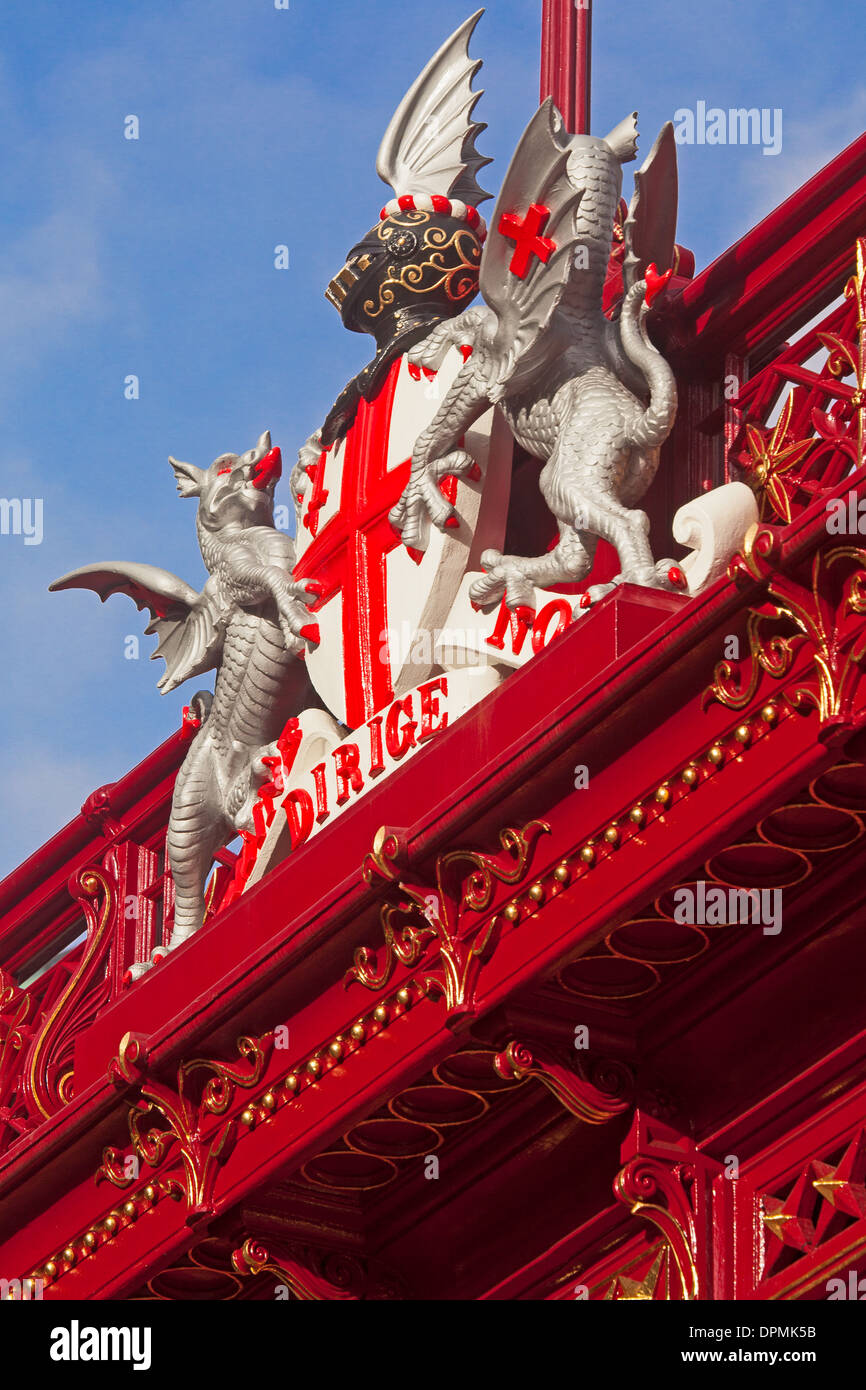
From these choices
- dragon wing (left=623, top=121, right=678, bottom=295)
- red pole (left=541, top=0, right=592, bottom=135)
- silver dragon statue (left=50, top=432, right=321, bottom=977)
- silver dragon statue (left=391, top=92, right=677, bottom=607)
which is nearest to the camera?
silver dragon statue (left=391, top=92, right=677, bottom=607)

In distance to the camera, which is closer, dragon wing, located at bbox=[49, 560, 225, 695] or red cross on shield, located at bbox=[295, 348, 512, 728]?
red cross on shield, located at bbox=[295, 348, 512, 728]

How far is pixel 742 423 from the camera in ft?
41.1

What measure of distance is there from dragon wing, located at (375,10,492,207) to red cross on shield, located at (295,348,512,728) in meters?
1.03

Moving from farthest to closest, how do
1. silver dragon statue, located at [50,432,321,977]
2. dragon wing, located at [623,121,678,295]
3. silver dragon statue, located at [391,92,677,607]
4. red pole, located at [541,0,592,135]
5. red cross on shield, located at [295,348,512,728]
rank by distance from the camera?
1. red pole, located at [541,0,592,135]
2. silver dragon statue, located at [50,432,321,977]
3. red cross on shield, located at [295,348,512,728]
4. dragon wing, located at [623,121,678,295]
5. silver dragon statue, located at [391,92,677,607]

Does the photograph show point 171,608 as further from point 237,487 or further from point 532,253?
point 532,253

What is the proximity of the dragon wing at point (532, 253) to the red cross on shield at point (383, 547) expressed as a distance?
1.76 feet

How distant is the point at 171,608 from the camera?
599 inches

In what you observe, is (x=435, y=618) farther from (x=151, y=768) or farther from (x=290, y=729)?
(x=151, y=768)

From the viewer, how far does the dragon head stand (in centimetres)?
1487

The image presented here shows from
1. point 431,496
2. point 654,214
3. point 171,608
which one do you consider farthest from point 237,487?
point 654,214

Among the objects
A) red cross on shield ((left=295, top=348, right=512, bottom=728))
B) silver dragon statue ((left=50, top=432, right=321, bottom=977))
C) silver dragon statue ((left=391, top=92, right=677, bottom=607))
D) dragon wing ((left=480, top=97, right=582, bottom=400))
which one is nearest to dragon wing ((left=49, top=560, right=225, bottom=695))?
silver dragon statue ((left=50, top=432, right=321, bottom=977))

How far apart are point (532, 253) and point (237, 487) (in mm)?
2500

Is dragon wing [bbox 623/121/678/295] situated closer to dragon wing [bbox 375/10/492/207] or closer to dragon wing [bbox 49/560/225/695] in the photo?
dragon wing [bbox 375/10/492/207]
